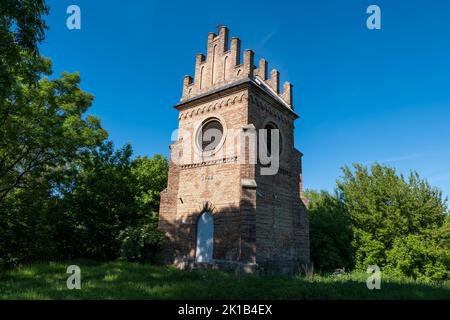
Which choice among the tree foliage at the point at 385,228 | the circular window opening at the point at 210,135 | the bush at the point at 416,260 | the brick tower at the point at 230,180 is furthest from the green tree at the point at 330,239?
the circular window opening at the point at 210,135

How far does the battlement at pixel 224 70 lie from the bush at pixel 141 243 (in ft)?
25.4

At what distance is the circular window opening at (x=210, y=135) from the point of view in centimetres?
1554

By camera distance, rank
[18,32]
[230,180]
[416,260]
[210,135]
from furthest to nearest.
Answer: [416,260]
[210,135]
[230,180]
[18,32]

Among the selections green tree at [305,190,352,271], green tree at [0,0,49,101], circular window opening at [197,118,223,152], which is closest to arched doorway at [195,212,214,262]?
circular window opening at [197,118,223,152]

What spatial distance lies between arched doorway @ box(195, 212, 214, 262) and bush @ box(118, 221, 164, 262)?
2.13 meters

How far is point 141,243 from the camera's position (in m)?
14.8

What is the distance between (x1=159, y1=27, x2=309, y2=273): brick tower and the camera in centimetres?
1327

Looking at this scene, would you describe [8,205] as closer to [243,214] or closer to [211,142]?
[211,142]

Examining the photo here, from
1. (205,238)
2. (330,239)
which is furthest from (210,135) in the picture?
(330,239)

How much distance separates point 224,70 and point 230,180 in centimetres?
616

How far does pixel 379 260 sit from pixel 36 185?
21585 millimetres

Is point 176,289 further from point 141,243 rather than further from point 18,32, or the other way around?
point 18,32
